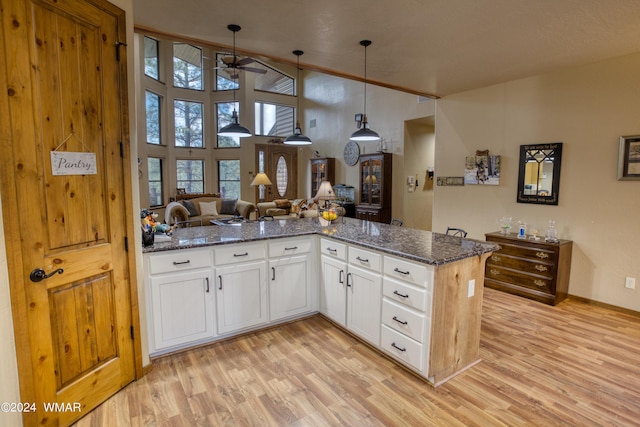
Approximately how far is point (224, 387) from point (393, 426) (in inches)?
44.2

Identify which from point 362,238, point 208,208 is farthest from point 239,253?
point 208,208

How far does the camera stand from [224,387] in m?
2.26

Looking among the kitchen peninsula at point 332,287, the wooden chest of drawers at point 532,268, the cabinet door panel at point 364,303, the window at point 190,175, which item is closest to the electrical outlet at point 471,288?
the kitchen peninsula at point 332,287

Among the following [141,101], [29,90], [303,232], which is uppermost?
[141,101]

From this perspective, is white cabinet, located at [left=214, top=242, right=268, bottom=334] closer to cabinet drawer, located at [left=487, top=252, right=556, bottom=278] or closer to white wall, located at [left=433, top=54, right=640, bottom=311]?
cabinet drawer, located at [left=487, top=252, right=556, bottom=278]

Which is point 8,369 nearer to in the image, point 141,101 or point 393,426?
point 393,426

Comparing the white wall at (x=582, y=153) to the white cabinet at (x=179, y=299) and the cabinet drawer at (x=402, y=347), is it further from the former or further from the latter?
the white cabinet at (x=179, y=299)

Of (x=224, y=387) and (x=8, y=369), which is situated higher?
(x=8, y=369)

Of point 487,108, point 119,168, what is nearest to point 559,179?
point 487,108

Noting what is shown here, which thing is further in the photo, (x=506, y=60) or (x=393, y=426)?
(x=506, y=60)

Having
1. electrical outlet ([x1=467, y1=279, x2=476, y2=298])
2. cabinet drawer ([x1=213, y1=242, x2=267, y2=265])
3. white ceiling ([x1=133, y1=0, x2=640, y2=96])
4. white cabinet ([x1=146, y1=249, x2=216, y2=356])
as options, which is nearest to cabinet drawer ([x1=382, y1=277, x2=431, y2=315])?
electrical outlet ([x1=467, y1=279, x2=476, y2=298])

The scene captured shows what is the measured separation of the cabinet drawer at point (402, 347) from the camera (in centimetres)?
229

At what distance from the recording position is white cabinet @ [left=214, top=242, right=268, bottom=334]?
108 inches

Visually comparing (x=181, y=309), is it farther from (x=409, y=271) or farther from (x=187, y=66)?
(x=187, y=66)
